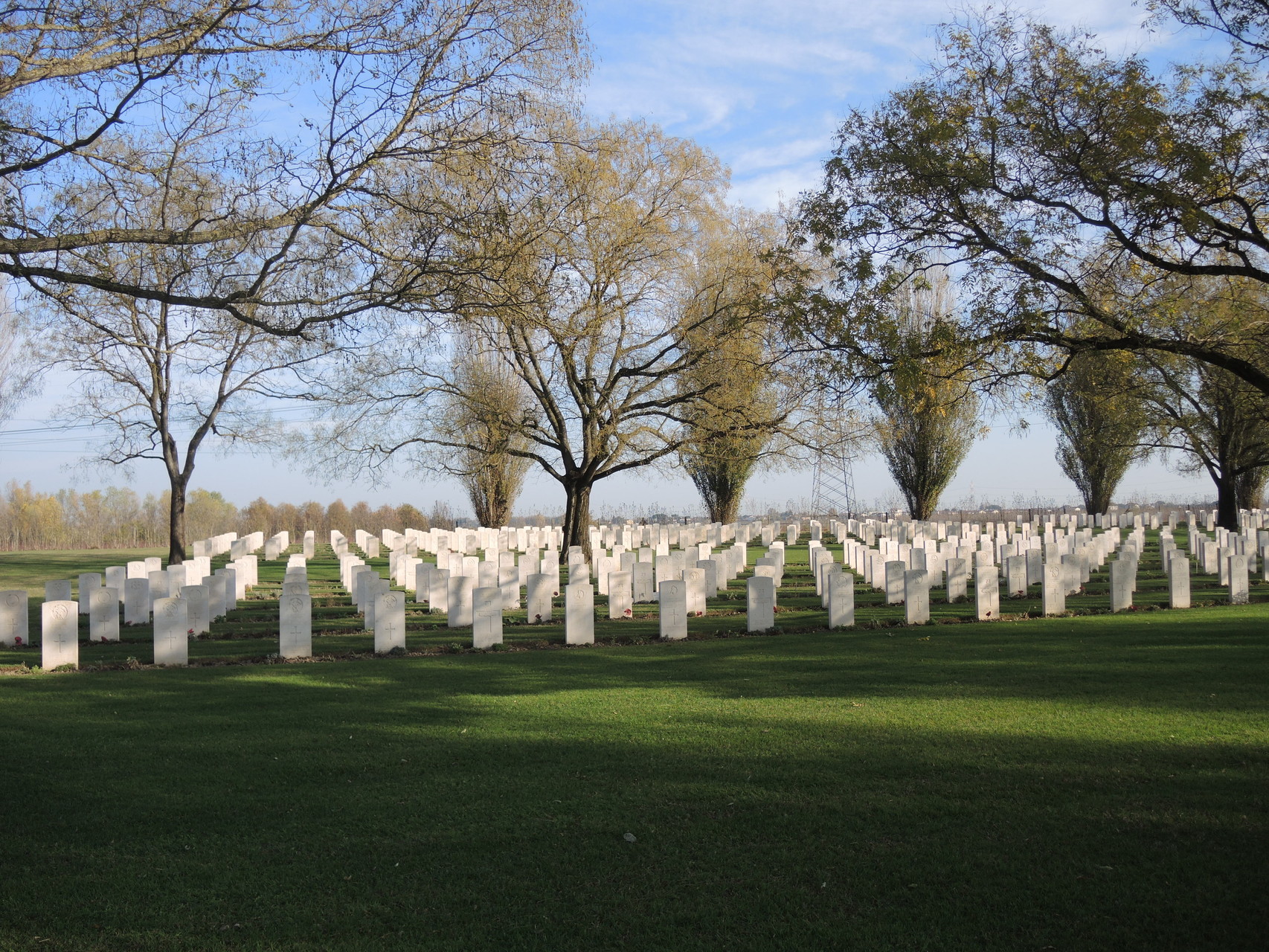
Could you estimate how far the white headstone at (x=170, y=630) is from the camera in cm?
983

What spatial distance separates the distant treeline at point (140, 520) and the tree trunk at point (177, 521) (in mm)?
12061

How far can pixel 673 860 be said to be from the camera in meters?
4.14

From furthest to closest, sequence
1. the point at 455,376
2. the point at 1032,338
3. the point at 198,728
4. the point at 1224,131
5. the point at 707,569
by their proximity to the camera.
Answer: the point at 455,376
the point at 707,569
the point at 1032,338
the point at 1224,131
the point at 198,728

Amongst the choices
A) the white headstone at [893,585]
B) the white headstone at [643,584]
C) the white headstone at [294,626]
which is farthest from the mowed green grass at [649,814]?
the white headstone at [643,584]

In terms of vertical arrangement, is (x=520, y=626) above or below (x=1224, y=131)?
below

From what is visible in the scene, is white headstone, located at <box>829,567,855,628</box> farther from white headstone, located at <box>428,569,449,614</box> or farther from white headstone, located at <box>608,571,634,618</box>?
white headstone, located at <box>428,569,449,614</box>

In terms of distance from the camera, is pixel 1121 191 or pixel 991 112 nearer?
pixel 1121 191

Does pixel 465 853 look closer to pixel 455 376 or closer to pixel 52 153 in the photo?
pixel 52 153

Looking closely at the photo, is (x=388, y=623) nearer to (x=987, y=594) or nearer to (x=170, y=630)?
(x=170, y=630)

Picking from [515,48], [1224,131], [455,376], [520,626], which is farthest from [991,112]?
[455,376]

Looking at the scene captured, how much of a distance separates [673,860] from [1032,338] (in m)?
9.49

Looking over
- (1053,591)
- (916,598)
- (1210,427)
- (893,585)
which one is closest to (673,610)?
(916,598)

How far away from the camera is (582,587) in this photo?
37.0ft

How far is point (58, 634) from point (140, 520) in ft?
103
